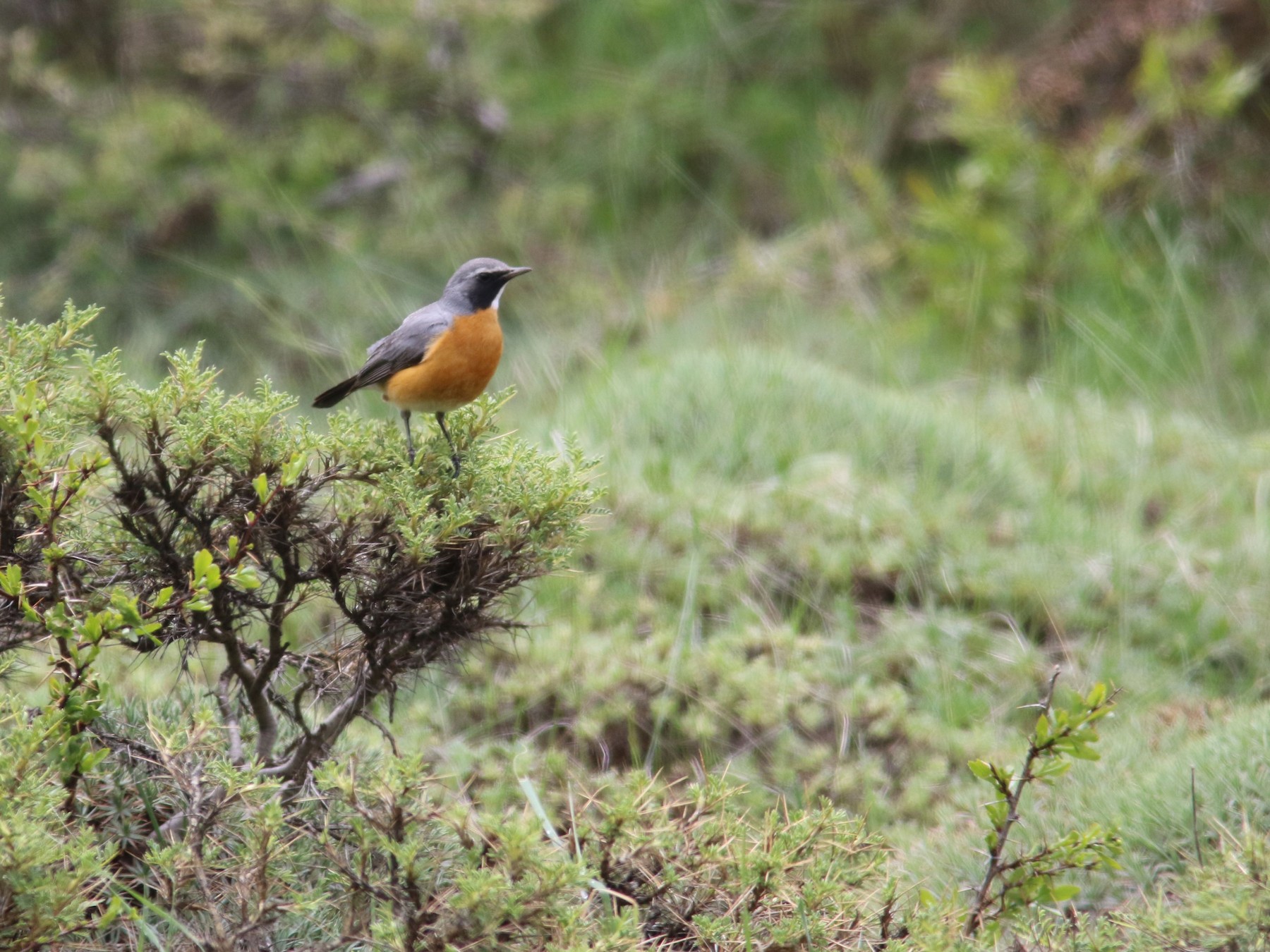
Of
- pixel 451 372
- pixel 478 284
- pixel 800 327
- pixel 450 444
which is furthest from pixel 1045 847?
pixel 800 327

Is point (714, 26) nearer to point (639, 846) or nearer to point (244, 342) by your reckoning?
point (244, 342)

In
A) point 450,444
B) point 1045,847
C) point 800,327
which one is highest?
point 450,444

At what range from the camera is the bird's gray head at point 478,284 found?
3572 mm

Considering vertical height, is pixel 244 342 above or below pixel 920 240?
above

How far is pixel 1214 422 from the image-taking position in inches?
243

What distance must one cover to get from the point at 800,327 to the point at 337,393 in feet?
13.5

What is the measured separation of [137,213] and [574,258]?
9.18ft

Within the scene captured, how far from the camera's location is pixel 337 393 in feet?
11.5

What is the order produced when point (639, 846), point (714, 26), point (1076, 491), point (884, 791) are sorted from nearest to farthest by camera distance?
point (639, 846), point (884, 791), point (1076, 491), point (714, 26)

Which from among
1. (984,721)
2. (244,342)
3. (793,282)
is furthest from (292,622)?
(793,282)

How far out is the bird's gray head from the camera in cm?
357

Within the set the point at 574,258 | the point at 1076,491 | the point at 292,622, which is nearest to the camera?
the point at 292,622

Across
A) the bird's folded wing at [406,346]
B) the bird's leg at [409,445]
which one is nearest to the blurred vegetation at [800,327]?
the bird's leg at [409,445]

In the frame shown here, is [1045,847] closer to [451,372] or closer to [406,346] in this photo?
[451,372]
